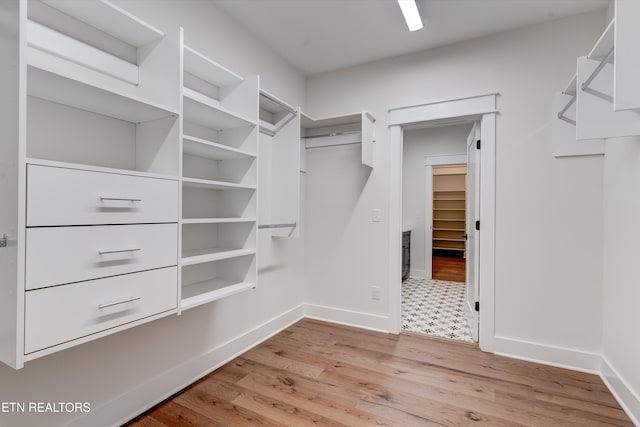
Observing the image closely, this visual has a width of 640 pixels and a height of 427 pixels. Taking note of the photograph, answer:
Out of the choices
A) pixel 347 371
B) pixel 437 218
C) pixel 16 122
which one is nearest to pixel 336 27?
pixel 16 122


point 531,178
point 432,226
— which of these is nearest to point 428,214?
point 432,226

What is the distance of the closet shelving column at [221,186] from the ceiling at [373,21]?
2.22 ft

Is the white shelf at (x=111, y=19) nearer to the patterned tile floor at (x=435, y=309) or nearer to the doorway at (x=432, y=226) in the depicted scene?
the doorway at (x=432, y=226)

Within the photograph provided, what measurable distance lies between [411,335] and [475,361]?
63 centimetres

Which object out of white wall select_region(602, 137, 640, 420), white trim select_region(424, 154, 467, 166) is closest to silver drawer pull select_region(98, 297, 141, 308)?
white wall select_region(602, 137, 640, 420)

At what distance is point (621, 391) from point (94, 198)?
10.2ft

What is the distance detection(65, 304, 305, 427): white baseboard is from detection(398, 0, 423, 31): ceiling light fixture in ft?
9.06

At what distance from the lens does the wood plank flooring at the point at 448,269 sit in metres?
5.50

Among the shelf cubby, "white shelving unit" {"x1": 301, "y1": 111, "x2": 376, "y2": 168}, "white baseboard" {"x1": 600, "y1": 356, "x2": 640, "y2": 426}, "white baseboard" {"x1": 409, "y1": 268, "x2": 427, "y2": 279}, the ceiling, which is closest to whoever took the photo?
"white baseboard" {"x1": 600, "y1": 356, "x2": 640, "y2": 426}

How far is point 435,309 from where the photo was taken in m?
3.79

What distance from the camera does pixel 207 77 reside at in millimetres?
2121

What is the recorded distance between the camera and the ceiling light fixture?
82.0 inches

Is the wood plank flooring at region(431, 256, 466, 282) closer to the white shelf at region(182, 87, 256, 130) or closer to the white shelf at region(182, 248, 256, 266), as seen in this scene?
the white shelf at region(182, 248, 256, 266)

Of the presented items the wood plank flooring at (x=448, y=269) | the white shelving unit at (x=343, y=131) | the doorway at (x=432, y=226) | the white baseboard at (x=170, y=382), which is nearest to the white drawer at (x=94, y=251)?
the white baseboard at (x=170, y=382)
